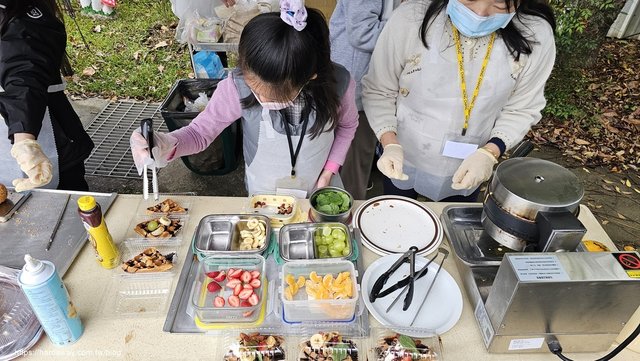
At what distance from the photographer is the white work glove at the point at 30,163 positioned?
164cm

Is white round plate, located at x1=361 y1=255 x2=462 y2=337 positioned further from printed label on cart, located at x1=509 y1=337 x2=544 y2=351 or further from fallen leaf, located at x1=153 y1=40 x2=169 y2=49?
fallen leaf, located at x1=153 y1=40 x2=169 y2=49

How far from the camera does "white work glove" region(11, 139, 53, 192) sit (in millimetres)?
1638

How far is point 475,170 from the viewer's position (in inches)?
72.4

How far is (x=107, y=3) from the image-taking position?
6.28 metres

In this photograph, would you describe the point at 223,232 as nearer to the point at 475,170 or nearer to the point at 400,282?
the point at 400,282

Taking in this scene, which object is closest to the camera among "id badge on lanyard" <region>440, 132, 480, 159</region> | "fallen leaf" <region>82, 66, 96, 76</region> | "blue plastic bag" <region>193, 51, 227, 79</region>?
"id badge on lanyard" <region>440, 132, 480, 159</region>

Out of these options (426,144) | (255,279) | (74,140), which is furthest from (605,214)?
(74,140)

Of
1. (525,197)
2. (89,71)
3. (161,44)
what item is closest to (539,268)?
(525,197)

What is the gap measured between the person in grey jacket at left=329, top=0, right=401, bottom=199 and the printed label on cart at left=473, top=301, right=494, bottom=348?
1.52 m

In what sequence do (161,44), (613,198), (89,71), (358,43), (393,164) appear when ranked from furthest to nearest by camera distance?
(161,44)
(89,71)
(613,198)
(358,43)
(393,164)

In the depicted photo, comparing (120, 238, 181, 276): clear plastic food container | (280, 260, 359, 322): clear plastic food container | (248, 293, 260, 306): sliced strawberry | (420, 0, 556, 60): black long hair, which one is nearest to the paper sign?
(420, 0, 556, 60): black long hair

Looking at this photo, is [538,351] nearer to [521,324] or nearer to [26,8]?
[521,324]

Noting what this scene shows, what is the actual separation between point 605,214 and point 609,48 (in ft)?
12.3

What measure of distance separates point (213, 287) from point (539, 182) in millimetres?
1121
